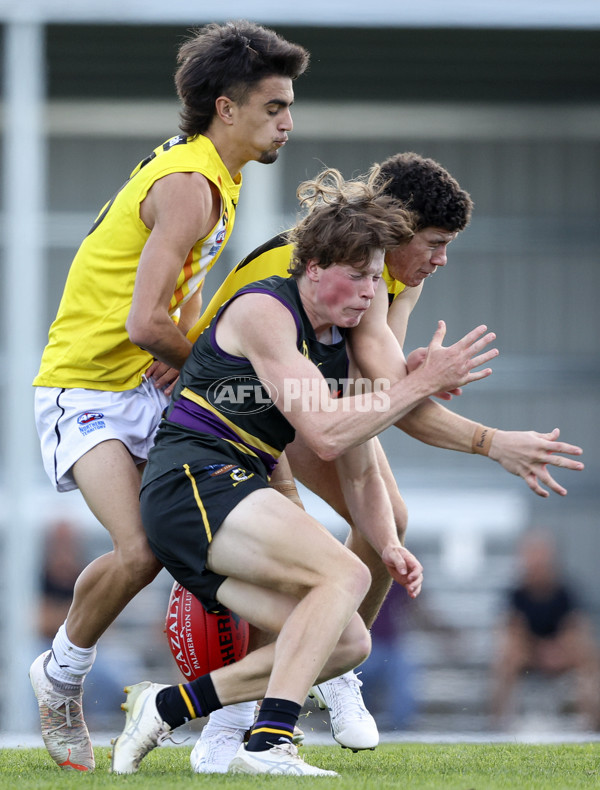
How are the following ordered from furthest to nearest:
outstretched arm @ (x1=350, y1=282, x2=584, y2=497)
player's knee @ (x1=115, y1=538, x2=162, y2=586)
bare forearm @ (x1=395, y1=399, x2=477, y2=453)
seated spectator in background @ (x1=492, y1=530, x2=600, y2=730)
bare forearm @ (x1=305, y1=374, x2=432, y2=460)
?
seated spectator in background @ (x1=492, y1=530, x2=600, y2=730), player's knee @ (x1=115, y1=538, x2=162, y2=586), bare forearm @ (x1=395, y1=399, x2=477, y2=453), outstretched arm @ (x1=350, y1=282, x2=584, y2=497), bare forearm @ (x1=305, y1=374, x2=432, y2=460)

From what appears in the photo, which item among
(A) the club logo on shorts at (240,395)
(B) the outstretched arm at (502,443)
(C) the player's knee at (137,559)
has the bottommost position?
(C) the player's knee at (137,559)

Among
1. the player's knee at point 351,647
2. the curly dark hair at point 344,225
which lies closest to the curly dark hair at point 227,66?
the curly dark hair at point 344,225

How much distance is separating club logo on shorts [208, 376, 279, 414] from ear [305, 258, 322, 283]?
0.37 m

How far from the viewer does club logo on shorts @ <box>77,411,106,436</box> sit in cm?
417

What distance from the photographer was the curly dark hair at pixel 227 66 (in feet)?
13.8

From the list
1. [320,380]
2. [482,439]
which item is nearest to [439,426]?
[482,439]

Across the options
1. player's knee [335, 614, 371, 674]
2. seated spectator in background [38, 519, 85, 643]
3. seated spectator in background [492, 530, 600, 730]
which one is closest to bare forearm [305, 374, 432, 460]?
player's knee [335, 614, 371, 674]

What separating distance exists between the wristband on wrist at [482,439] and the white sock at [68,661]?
1568 millimetres

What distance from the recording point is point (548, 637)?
9789mm

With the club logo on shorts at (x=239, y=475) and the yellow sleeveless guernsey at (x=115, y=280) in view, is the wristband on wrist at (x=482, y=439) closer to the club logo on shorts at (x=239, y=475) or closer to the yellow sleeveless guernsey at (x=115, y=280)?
the club logo on shorts at (x=239, y=475)

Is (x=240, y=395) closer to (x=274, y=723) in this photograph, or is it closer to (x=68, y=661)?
(x=274, y=723)

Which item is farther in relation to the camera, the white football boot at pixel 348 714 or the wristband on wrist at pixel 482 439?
the white football boot at pixel 348 714

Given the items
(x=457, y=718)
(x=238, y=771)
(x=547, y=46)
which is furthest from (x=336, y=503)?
(x=547, y=46)

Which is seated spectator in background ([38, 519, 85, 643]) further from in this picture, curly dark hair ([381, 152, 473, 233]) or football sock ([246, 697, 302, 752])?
football sock ([246, 697, 302, 752])
